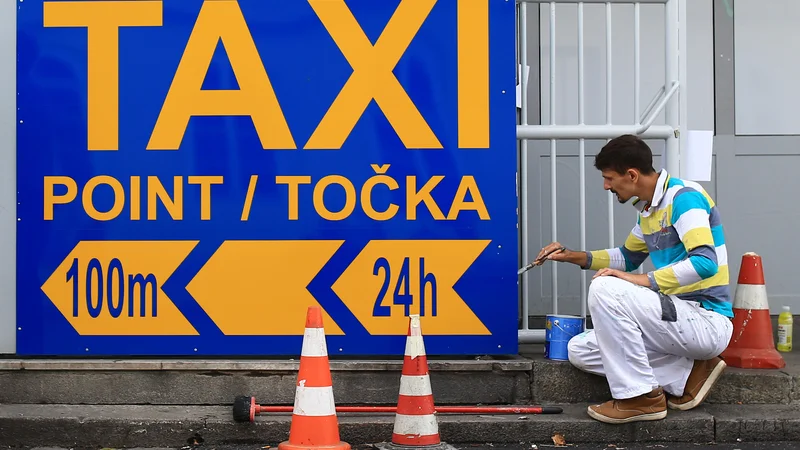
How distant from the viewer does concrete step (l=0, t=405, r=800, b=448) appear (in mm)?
4340

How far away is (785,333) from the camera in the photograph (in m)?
5.49

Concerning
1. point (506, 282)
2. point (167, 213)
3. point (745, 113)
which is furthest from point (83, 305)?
point (745, 113)

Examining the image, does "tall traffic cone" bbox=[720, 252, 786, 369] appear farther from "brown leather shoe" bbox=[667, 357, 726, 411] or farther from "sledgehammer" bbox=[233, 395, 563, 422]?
"sledgehammer" bbox=[233, 395, 563, 422]

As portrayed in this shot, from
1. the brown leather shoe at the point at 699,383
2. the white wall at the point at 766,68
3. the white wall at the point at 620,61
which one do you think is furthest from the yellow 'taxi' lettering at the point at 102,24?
the white wall at the point at 766,68

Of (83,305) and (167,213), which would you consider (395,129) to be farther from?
(83,305)

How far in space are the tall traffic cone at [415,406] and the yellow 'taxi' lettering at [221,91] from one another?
51.0 inches

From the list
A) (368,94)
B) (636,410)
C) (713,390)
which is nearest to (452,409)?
(636,410)

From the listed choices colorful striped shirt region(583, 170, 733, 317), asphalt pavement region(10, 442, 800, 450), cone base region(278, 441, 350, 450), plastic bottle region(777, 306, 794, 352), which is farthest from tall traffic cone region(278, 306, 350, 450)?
plastic bottle region(777, 306, 794, 352)

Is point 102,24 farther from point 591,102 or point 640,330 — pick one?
point 591,102

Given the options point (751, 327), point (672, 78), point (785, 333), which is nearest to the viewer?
point (751, 327)

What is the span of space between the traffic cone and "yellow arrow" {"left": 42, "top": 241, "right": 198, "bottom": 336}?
1258 mm

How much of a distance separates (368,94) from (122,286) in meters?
1.56

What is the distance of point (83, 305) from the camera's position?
15.6 feet

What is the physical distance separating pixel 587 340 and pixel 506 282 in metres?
0.51
